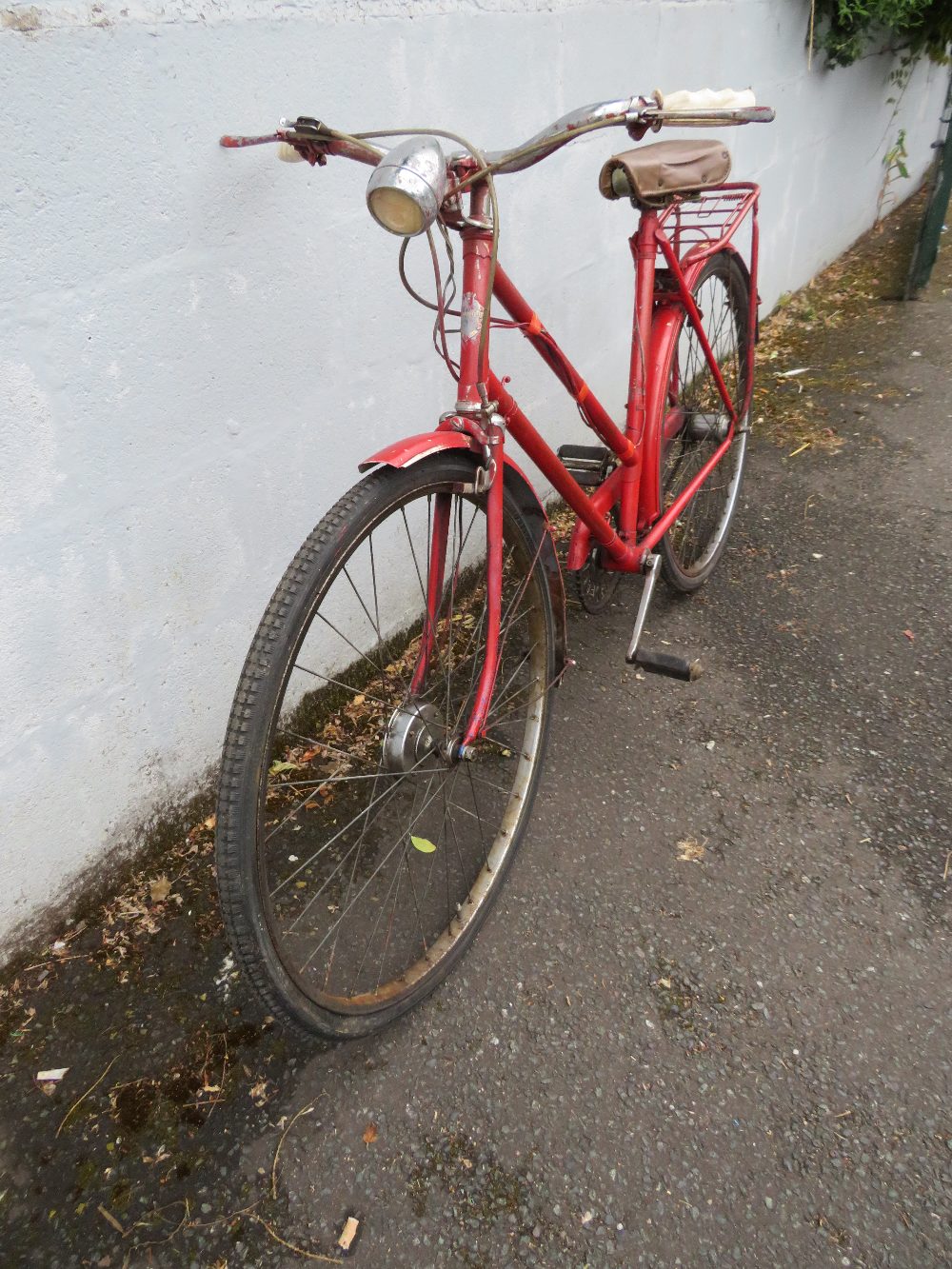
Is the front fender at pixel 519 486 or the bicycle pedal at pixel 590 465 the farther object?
the bicycle pedal at pixel 590 465

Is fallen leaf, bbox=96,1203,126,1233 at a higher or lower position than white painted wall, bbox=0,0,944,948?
lower

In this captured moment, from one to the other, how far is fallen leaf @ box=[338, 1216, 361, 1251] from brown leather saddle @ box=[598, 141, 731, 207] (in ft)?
6.94

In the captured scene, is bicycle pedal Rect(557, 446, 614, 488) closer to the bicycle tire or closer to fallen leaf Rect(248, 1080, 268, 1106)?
the bicycle tire

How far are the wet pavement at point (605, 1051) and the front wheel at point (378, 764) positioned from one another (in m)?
0.15

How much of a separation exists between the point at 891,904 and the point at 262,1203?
1.46m

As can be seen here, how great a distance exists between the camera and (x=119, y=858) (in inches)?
79.8

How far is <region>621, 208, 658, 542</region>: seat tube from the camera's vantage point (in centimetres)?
201

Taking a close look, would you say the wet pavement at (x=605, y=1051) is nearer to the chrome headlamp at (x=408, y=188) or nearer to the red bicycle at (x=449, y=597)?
the red bicycle at (x=449, y=597)

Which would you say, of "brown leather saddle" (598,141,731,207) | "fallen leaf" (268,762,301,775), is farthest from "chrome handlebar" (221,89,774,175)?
"fallen leaf" (268,762,301,775)

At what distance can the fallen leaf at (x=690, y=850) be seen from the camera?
206 centimetres

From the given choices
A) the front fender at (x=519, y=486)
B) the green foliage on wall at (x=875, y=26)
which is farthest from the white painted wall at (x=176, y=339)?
the green foliage on wall at (x=875, y=26)

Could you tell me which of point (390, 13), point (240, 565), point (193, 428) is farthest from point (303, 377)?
point (390, 13)

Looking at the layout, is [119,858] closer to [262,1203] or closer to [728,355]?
[262,1203]

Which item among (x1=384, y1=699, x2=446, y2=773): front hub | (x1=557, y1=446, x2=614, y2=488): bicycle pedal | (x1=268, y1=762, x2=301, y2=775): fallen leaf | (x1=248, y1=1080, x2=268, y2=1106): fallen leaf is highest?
(x1=557, y1=446, x2=614, y2=488): bicycle pedal
